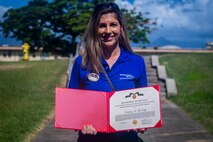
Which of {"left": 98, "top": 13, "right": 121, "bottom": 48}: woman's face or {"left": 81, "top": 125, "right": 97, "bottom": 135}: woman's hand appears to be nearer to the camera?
{"left": 81, "top": 125, "right": 97, "bottom": 135}: woman's hand

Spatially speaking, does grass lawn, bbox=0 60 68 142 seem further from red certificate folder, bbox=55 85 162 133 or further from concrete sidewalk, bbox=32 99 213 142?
red certificate folder, bbox=55 85 162 133

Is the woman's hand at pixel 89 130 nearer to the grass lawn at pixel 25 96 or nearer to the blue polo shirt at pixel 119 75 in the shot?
the blue polo shirt at pixel 119 75

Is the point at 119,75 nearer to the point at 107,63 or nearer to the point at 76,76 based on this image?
the point at 107,63

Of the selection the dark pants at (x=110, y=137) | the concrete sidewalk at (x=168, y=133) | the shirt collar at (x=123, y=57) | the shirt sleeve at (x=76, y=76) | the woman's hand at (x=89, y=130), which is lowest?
the concrete sidewalk at (x=168, y=133)

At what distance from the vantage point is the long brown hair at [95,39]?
248 cm

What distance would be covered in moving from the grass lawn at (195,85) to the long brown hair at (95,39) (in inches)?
162

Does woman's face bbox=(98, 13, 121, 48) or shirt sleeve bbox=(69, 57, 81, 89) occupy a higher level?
woman's face bbox=(98, 13, 121, 48)

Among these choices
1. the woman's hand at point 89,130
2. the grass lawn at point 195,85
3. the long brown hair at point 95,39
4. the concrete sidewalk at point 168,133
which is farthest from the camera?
the grass lawn at point 195,85

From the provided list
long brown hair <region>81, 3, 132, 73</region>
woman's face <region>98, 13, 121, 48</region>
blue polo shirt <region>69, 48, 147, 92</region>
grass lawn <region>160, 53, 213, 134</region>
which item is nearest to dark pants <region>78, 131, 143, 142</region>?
blue polo shirt <region>69, 48, 147, 92</region>

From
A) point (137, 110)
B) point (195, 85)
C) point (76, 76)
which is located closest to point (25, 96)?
point (195, 85)

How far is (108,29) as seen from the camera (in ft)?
8.30

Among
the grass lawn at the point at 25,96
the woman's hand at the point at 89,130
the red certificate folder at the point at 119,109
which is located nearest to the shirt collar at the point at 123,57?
the red certificate folder at the point at 119,109

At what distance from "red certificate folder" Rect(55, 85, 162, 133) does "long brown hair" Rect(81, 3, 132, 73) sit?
25 cm

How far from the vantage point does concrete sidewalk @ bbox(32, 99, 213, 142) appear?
5.57m
